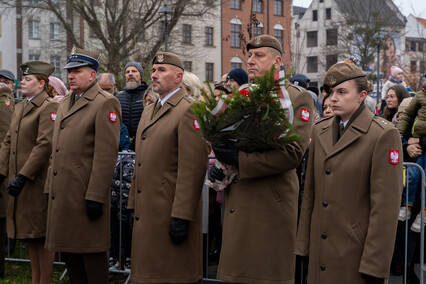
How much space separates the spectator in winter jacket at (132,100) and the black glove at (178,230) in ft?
9.49

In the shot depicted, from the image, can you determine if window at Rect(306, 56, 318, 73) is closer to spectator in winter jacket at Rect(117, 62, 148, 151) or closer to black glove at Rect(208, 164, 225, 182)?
spectator in winter jacket at Rect(117, 62, 148, 151)

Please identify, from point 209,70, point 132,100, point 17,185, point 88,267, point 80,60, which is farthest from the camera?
point 209,70

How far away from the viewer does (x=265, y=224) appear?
414 centimetres

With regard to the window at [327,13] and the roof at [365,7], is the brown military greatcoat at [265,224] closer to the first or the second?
the roof at [365,7]

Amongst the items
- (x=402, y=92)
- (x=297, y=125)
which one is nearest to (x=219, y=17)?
(x=402, y=92)

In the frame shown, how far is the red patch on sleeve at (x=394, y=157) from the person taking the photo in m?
3.73

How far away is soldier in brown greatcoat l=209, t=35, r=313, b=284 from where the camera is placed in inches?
161

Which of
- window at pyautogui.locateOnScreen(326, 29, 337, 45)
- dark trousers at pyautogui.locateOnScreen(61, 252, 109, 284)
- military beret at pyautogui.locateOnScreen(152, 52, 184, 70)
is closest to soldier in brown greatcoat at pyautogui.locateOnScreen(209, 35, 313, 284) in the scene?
military beret at pyautogui.locateOnScreen(152, 52, 184, 70)

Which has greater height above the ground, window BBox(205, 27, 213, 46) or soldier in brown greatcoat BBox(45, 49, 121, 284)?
window BBox(205, 27, 213, 46)

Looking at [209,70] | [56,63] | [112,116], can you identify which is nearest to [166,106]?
[112,116]

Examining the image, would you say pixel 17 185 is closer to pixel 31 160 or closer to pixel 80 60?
pixel 31 160

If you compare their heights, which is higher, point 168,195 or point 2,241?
point 168,195

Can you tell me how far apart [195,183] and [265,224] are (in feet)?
2.47

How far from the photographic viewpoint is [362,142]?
3.84m
